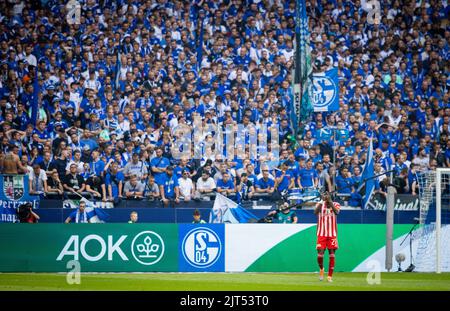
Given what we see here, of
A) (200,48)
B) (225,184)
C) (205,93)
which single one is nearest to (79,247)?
(225,184)

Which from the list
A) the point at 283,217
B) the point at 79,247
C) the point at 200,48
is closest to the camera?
the point at 79,247

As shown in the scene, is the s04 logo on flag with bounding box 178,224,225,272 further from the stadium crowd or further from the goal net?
the goal net

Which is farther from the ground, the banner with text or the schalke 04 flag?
the schalke 04 flag

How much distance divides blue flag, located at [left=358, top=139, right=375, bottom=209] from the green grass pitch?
114 inches

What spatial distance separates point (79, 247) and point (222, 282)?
4.18 m

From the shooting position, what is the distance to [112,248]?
19.8 meters

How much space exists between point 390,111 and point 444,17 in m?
5.21

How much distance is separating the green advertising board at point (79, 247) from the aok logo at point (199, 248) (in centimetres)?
67

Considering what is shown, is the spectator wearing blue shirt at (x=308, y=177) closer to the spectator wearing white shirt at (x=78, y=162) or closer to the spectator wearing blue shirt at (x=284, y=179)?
the spectator wearing blue shirt at (x=284, y=179)

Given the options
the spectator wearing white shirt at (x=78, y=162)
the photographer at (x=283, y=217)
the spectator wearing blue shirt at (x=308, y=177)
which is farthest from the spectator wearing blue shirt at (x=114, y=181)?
the spectator wearing blue shirt at (x=308, y=177)

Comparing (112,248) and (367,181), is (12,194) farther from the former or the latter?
(367,181)

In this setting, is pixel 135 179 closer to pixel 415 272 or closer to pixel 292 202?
pixel 292 202

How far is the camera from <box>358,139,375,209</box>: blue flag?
72.5ft

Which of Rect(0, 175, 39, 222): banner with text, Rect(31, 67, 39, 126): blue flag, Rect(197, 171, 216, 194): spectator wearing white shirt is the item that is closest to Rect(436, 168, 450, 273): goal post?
Rect(197, 171, 216, 194): spectator wearing white shirt
